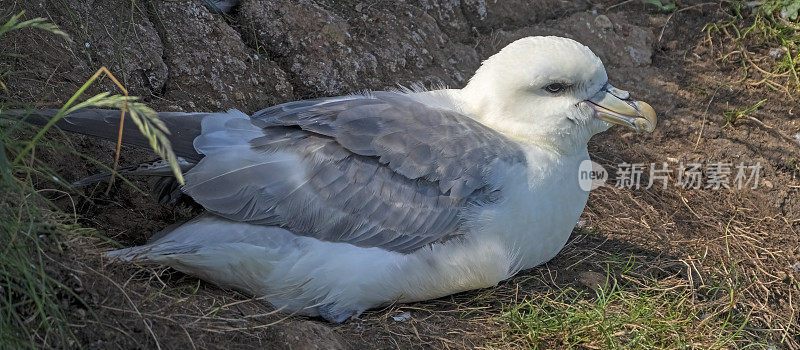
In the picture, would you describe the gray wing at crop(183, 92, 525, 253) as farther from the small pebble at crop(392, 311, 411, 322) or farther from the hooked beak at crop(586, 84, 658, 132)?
the hooked beak at crop(586, 84, 658, 132)

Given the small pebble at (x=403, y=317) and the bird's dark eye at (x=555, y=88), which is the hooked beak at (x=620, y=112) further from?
the small pebble at (x=403, y=317)

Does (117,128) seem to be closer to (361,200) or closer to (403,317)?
(361,200)

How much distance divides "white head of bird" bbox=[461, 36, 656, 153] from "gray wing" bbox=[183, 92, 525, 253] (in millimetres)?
243

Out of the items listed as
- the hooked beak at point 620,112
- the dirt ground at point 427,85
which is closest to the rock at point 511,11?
the dirt ground at point 427,85

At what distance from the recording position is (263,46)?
4.91 metres

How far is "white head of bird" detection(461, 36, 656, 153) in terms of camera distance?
372 cm

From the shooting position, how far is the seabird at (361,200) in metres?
3.52

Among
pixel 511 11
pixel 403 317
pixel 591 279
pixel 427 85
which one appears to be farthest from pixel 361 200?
pixel 511 11

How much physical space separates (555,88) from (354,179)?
1.02 m

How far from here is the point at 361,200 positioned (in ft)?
11.7

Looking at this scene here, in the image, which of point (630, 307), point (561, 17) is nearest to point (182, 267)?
point (630, 307)

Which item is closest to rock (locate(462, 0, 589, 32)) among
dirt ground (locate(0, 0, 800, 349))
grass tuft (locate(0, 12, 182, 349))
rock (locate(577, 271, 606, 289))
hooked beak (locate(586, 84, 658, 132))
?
dirt ground (locate(0, 0, 800, 349))

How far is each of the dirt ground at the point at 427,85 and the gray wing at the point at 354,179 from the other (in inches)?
15.0

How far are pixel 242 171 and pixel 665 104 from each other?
3.23 meters
